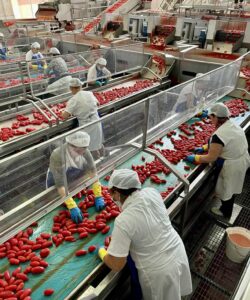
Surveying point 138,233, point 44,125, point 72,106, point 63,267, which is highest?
point 138,233

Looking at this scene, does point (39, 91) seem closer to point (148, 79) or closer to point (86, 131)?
point (148, 79)

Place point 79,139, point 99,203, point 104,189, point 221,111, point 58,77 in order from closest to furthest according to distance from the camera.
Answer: point 79,139
point 99,203
point 104,189
point 221,111
point 58,77

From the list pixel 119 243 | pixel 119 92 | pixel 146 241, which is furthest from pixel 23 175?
pixel 119 92

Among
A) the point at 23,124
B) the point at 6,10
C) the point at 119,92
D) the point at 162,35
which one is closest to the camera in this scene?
the point at 23,124

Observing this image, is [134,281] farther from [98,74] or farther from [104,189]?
[98,74]

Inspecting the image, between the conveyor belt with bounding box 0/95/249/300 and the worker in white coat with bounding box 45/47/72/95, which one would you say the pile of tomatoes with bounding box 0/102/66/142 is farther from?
the conveyor belt with bounding box 0/95/249/300

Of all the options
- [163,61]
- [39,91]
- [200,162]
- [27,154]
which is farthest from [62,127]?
[163,61]

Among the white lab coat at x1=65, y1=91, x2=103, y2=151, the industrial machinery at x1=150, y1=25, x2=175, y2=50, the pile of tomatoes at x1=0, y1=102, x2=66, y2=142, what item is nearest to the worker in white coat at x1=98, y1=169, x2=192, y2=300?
the white lab coat at x1=65, y1=91, x2=103, y2=151

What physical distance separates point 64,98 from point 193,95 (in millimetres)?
2690

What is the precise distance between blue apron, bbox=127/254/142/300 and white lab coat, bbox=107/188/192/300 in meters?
0.07

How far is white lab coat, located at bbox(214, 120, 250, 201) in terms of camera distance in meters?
2.69

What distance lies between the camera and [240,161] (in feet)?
9.29

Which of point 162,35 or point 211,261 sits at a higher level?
point 162,35

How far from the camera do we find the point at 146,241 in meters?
1.58
